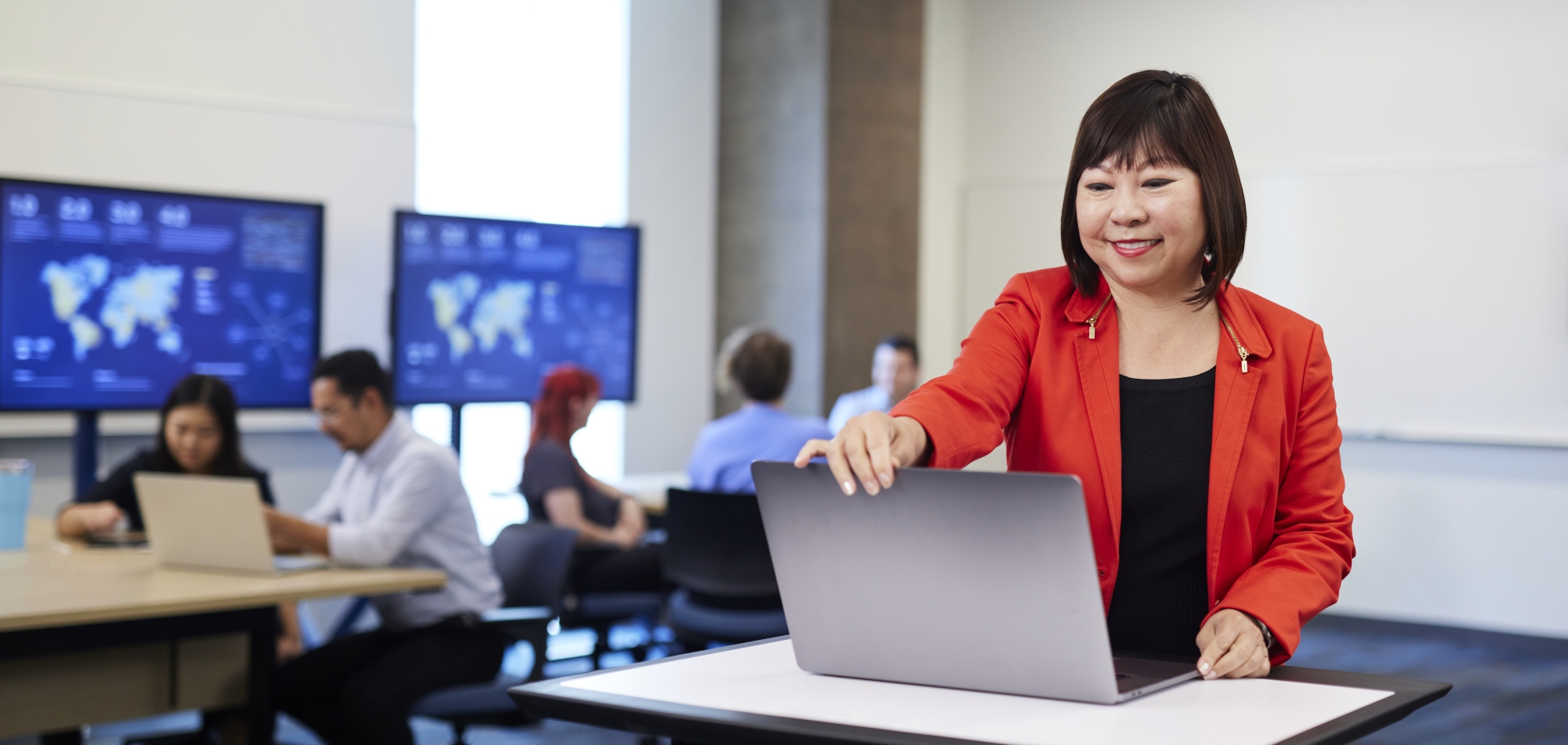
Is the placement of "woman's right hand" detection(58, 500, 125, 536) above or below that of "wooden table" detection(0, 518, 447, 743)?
above

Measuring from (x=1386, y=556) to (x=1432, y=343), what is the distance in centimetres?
105

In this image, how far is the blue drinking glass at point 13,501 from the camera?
3238 millimetres

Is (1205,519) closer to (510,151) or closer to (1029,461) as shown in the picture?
(1029,461)

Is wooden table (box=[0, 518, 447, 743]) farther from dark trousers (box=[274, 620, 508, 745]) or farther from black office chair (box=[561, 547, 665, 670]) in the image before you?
black office chair (box=[561, 547, 665, 670])

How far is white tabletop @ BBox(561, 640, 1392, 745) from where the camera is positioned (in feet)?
3.41

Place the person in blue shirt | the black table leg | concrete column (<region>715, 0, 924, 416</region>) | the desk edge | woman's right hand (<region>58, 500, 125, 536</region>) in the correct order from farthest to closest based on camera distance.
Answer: concrete column (<region>715, 0, 924, 416</region>)
the person in blue shirt
woman's right hand (<region>58, 500, 125, 536</region>)
the black table leg
the desk edge

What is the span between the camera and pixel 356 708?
290 cm

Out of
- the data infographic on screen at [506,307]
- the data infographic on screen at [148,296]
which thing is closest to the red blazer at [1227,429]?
the data infographic on screen at [148,296]

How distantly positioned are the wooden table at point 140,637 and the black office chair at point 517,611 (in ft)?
0.86

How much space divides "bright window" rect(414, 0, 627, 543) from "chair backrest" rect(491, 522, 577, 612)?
220 cm

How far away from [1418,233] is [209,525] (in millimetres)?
5350

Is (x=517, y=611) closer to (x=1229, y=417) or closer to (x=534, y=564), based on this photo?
(x=534, y=564)

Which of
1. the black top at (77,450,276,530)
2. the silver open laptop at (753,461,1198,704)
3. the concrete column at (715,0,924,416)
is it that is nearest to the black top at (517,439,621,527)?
the black top at (77,450,276,530)

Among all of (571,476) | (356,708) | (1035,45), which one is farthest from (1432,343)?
(356,708)
